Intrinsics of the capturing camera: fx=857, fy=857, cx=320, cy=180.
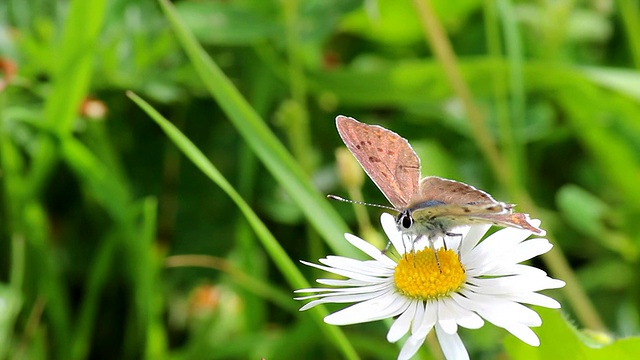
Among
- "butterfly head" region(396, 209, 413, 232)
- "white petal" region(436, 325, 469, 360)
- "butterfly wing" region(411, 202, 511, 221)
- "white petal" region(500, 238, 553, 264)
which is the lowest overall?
"white petal" region(436, 325, 469, 360)

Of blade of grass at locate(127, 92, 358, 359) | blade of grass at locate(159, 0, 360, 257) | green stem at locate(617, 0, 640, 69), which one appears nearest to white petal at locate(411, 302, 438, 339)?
blade of grass at locate(127, 92, 358, 359)

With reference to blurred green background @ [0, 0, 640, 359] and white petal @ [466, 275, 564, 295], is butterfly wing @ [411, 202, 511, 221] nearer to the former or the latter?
white petal @ [466, 275, 564, 295]

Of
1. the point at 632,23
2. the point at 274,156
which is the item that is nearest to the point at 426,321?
the point at 274,156

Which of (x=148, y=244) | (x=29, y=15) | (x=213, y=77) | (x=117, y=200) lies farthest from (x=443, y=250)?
(x=29, y=15)

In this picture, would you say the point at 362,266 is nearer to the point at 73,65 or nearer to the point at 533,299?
the point at 533,299

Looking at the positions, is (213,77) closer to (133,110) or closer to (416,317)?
(416,317)
